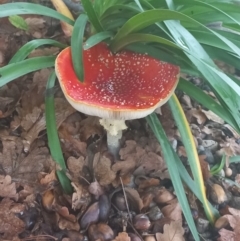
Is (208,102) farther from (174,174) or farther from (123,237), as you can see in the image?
(123,237)

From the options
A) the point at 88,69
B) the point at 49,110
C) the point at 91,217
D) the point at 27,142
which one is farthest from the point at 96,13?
the point at 91,217

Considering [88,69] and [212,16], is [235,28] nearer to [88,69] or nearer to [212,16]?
[212,16]

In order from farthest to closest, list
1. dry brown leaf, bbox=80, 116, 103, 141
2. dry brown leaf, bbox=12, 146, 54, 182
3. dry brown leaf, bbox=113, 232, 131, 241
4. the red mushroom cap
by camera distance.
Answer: dry brown leaf, bbox=80, 116, 103, 141 < dry brown leaf, bbox=12, 146, 54, 182 < dry brown leaf, bbox=113, 232, 131, 241 < the red mushroom cap

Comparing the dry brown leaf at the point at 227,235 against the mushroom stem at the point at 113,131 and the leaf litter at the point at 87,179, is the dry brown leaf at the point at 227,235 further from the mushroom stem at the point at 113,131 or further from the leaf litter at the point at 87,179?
the mushroom stem at the point at 113,131

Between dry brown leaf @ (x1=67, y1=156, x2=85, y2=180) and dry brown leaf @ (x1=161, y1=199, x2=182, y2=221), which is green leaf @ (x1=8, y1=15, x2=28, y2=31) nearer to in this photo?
dry brown leaf @ (x1=67, y1=156, x2=85, y2=180)

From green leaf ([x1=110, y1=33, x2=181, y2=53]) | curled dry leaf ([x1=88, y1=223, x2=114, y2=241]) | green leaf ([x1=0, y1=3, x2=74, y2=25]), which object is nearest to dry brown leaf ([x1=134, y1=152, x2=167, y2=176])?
curled dry leaf ([x1=88, y1=223, x2=114, y2=241])

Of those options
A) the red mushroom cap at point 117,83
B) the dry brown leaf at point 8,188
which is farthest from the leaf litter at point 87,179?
the red mushroom cap at point 117,83
